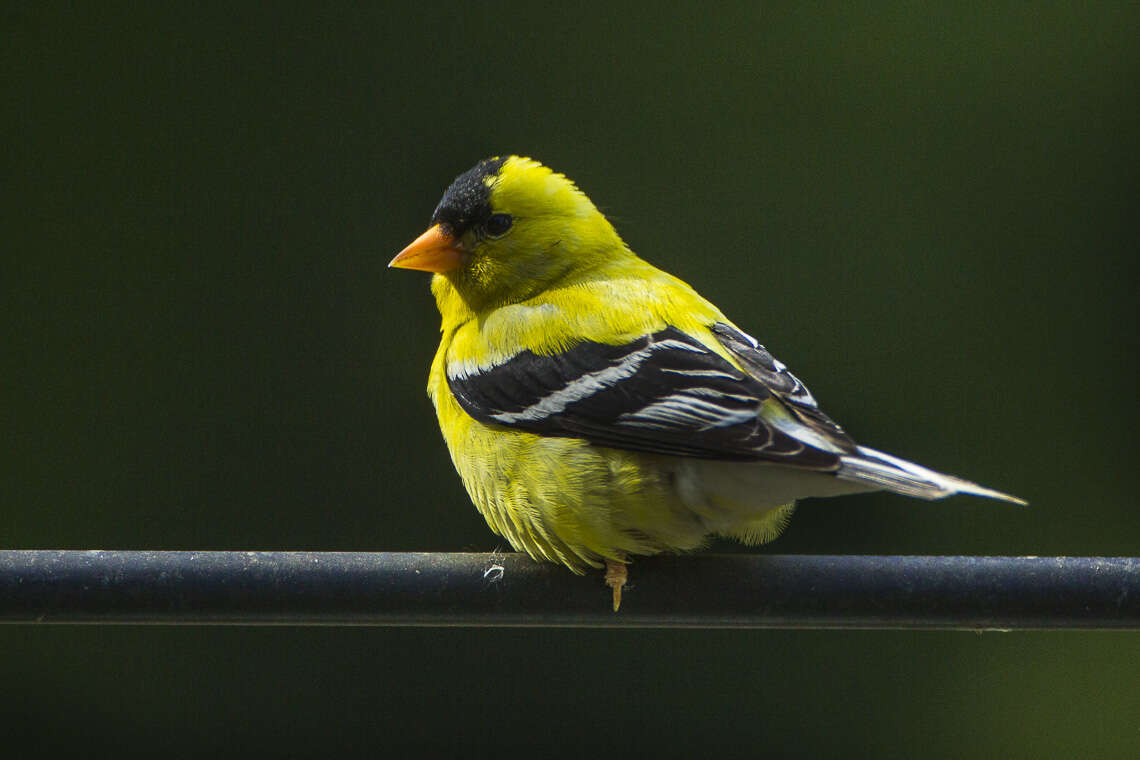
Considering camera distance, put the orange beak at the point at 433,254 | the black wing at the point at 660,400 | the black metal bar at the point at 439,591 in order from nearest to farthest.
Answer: the black metal bar at the point at 439,591 → the black wing at the point at 660,400 → the orange beak at the point at 433,254

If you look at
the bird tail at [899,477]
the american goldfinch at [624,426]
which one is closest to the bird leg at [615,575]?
the american goldfinch at [624,426]

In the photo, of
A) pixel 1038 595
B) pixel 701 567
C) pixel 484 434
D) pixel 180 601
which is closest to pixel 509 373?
pixel 484 434

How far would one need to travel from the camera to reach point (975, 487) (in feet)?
4.90

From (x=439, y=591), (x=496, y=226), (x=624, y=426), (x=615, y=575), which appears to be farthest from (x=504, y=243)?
(x=439, y=591)

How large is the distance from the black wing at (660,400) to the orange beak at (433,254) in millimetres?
349

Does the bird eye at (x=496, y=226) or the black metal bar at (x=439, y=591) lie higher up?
the bird eye at (x=496, y=226)

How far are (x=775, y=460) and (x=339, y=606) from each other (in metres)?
0.59

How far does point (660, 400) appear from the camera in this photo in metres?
1.83

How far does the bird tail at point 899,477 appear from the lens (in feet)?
5.01

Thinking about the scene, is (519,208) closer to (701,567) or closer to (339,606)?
(701,567)

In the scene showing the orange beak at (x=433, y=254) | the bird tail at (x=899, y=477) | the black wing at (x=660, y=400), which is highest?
the orange beak at (x=433, y=254)

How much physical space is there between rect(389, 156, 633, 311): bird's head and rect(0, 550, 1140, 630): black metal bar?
0.93 metres

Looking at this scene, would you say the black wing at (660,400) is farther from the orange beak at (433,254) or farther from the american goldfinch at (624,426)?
the orange beak at (433,254)

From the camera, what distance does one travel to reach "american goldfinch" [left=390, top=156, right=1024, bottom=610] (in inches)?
68.2
